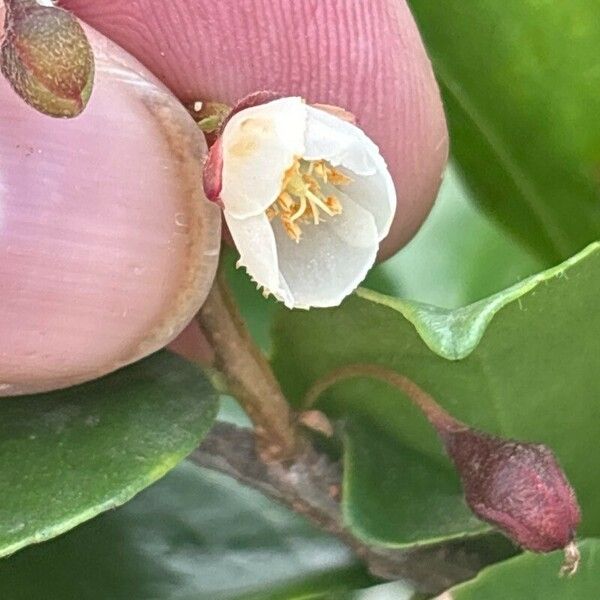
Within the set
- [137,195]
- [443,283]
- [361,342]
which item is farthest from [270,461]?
[443,283]

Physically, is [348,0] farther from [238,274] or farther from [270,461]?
[238,274]

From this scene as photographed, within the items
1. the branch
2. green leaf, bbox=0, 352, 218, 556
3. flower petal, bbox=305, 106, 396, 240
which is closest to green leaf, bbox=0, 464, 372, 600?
the branch

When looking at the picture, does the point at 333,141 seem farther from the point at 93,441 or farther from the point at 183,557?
the point at 183,557

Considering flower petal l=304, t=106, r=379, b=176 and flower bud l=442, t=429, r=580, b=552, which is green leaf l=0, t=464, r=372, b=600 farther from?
flower petal l=304, t=106, r=379, b=176

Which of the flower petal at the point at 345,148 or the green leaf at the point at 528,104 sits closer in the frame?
the flower petal at the point at 345,148

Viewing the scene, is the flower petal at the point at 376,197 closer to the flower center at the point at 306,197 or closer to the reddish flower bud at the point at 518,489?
the flower center at the point at 306,197

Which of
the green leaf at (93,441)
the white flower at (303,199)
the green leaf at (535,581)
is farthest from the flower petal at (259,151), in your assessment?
the green leaf at (535,581)

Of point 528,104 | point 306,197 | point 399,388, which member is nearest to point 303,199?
point 306,197
